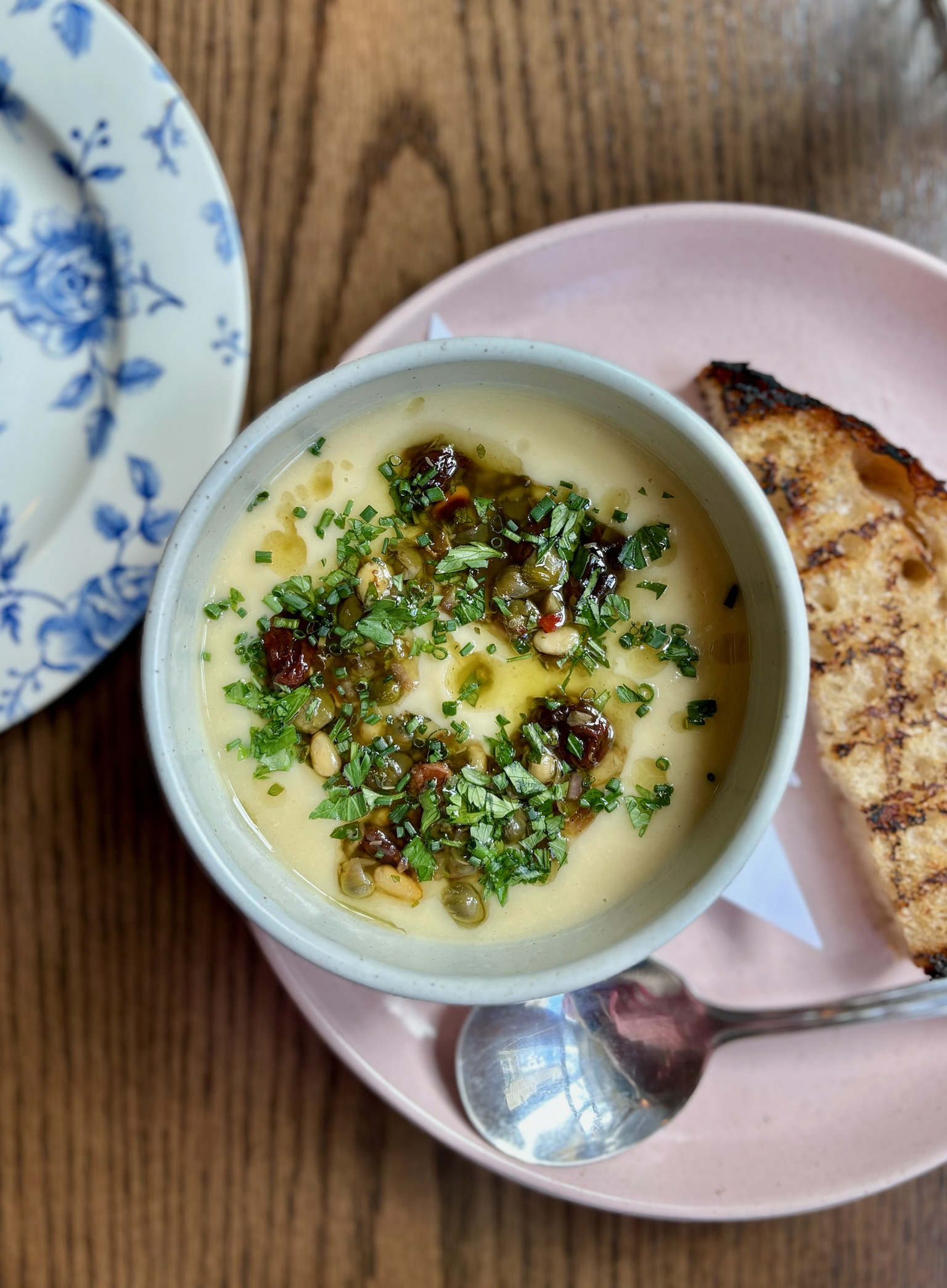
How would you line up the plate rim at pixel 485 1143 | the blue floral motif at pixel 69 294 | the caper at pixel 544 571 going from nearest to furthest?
the caper at pixel 544 571
the plate rim at pixel 485 1143
the blue floral motif at pixel 69 294

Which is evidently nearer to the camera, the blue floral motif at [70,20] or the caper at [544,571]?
the caper at [544,571]

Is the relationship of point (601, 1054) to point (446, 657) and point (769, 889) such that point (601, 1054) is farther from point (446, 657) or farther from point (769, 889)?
point (446, 657)

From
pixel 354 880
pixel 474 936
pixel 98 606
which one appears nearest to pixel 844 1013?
pixel 474 936

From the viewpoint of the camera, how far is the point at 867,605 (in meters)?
2.10

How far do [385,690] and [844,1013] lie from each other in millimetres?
1189

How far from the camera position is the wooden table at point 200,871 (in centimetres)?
229

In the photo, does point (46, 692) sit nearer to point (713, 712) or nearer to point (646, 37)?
point (713, 712)

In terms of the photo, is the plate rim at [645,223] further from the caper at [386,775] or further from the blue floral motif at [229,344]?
the caper at [386,775]

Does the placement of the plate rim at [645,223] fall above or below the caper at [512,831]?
above

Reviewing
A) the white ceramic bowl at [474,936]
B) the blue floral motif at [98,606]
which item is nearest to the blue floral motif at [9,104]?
the blue floral motif at [98,606]

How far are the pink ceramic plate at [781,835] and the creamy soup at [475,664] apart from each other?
18.3 inches

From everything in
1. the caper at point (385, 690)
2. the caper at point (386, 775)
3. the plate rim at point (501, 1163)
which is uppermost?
the caper at point (385, 690)

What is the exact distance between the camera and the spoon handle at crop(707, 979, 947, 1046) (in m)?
2.03

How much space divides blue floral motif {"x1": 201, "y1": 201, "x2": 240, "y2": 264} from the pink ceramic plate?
18.0 inches
